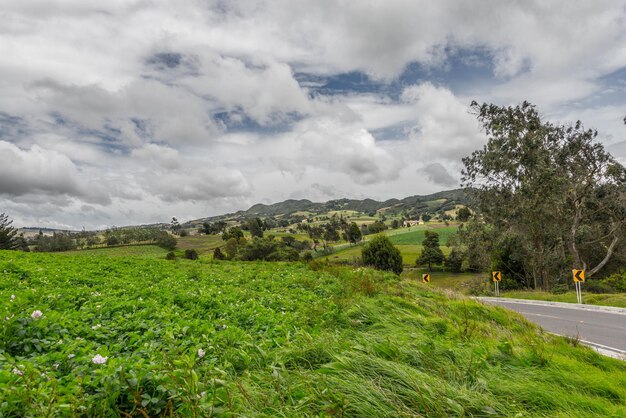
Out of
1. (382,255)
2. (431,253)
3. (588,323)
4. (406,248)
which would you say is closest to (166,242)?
(382,255)

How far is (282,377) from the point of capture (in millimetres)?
3699

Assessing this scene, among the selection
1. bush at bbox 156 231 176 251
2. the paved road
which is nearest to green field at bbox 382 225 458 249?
bush at bbox 156 231 176 251

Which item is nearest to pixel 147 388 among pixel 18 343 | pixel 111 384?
pixel 111 384

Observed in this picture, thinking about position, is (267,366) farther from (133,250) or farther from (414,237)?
(414,237)

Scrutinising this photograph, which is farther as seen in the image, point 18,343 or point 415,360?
point 415,360

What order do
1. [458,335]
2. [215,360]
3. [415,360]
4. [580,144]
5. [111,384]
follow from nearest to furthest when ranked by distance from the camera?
[111,384], [215,360], [415,360], [458,335], [580,144]

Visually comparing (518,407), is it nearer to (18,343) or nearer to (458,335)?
(458,335)

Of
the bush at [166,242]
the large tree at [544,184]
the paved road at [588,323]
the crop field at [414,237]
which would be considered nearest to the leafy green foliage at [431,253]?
the crop field at [414,237]

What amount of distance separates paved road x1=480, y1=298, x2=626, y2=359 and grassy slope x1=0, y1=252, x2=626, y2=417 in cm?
547

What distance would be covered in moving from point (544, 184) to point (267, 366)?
101ft

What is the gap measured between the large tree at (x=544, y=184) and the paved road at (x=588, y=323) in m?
11.4

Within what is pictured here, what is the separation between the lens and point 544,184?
91.5 ft

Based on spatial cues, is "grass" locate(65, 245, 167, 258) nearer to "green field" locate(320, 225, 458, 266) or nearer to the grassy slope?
"green field" locate(320, 225, 458, 266)

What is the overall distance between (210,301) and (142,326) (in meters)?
2.34
